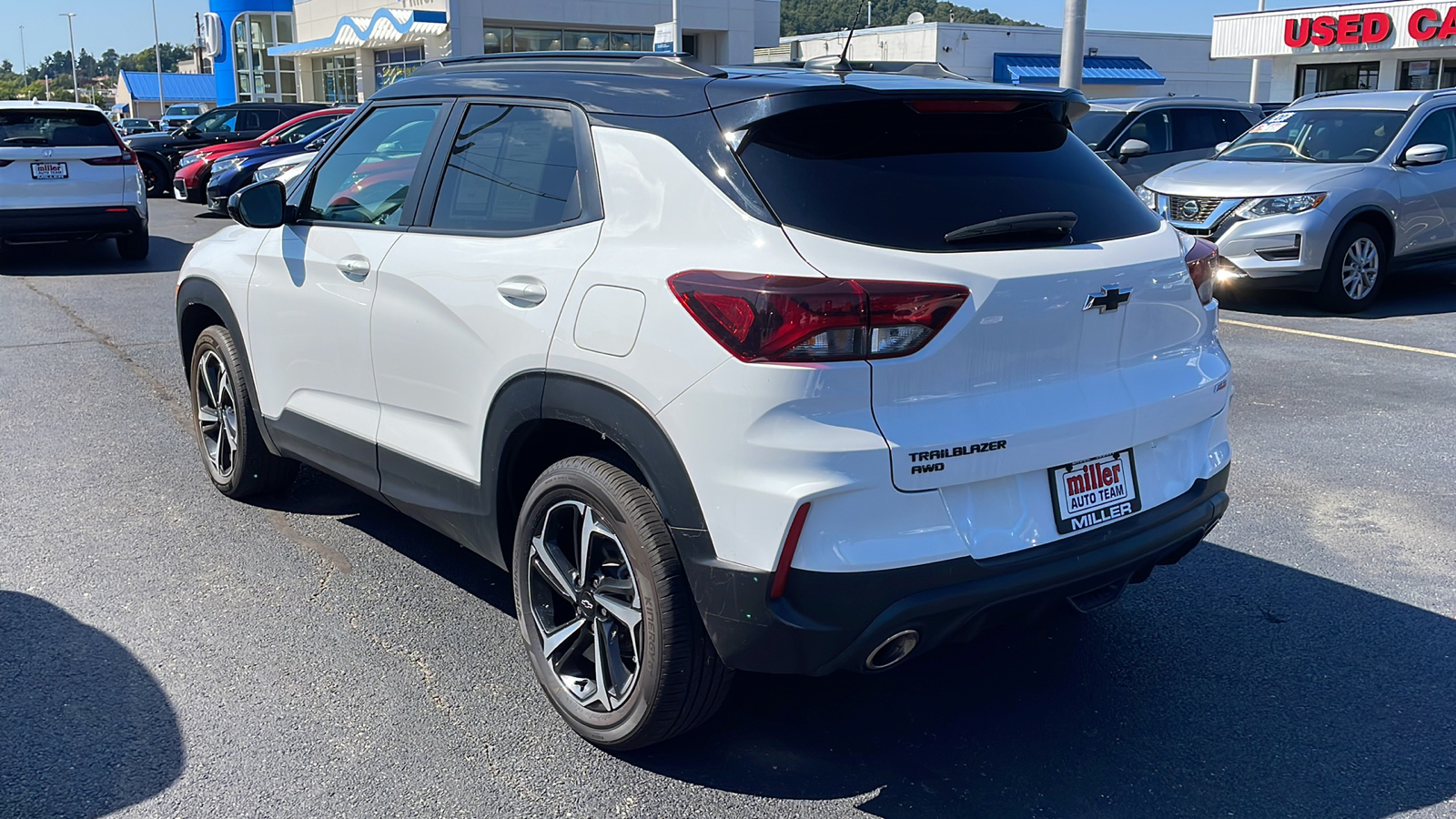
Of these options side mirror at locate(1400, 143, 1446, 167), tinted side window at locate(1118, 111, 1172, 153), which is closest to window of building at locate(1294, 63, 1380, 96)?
tinted side window at locate(1118, 111, 1172, 153)

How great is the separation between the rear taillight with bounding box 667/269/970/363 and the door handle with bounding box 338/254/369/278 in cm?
166

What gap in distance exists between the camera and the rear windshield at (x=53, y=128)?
1300 centimetres

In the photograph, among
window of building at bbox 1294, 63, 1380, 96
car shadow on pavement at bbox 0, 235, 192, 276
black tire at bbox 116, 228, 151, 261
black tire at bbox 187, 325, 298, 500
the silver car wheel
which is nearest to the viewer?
black tire at bbox 187, 325, 298, 500

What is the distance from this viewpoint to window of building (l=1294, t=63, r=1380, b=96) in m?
32.5

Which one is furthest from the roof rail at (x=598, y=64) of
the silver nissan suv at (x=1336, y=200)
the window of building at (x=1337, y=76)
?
the window of building at (x=1337, y=76)

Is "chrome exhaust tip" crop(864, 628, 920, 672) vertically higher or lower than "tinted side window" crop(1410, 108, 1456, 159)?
lower

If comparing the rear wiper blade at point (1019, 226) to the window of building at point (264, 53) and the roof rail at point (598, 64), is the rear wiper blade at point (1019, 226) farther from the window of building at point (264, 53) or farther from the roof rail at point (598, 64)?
the window of building at point (264, 53)

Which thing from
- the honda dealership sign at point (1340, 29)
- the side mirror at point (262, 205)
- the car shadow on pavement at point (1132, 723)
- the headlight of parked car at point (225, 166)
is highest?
the honda dealership sign at point (1340, 29)

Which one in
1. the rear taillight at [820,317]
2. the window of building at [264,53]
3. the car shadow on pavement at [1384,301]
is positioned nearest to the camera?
the rear taillight at [820,317]

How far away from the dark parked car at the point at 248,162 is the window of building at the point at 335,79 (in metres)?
26.8

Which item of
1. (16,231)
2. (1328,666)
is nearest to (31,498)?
(1328,666)

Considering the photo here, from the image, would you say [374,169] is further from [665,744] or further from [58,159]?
[58,159]

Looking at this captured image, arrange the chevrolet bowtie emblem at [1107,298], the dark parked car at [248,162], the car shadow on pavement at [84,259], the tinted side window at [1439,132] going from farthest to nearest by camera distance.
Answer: the dark parked car at [248,162] → the car shadow on pavement at [84,259] → the tinted side window at [1439,132] → the chevrolet bowtie emblem at [1107,298]

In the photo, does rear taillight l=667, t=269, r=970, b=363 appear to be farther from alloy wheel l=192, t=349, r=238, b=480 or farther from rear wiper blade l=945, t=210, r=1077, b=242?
alloy wheel l=192, t=349, r=238, b=480
